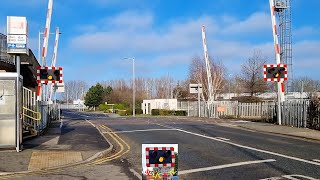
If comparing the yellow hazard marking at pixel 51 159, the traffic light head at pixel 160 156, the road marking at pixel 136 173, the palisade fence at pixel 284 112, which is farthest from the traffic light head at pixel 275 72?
the traffic light head at pixel 160 156

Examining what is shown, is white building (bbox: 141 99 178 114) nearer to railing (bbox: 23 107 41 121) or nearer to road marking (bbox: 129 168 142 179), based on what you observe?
railing (bbox: 23 107 41 121)

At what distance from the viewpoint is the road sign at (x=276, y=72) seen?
974 inches

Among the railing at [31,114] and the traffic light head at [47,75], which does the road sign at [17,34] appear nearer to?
the railing at [31,114]

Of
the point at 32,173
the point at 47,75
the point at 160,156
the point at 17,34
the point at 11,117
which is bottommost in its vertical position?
the point at 32,173

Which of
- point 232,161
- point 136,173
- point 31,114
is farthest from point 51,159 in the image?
point 31,114

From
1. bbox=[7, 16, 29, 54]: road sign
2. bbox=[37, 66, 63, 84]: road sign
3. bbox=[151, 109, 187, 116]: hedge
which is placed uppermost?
bbox=[7, 16, 29, 54]: road sign

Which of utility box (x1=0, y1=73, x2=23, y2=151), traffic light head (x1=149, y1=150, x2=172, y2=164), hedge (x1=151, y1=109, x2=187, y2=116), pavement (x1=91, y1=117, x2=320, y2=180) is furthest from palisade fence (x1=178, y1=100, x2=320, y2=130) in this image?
traffic light head (x1=149, y1=150, x2=172, y2=164)

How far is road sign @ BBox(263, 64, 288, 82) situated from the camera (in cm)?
2473

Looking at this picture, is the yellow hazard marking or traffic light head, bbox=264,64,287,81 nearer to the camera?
the yellow hazard marking

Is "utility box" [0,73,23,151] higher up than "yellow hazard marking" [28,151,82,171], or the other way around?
"utility box" [0,73,23,151]

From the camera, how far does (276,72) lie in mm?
24797

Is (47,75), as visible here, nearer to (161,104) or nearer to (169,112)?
(169,112)

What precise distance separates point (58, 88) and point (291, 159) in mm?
33078

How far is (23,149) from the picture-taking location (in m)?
13.9
